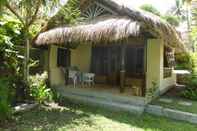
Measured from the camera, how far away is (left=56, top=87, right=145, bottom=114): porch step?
32.0 ft

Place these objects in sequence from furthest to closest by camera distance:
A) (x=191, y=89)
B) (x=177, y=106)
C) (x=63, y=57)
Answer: (x=63, y=57), (x=191, y=89), (x=177, y=106)

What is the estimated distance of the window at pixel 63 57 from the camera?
44.5 ft

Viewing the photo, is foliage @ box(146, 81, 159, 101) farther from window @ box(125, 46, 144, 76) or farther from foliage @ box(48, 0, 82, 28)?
foliage @ box(48, 0, 82, 28)

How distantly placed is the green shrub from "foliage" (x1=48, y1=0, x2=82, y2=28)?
6801 mm

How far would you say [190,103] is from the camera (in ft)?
35.7

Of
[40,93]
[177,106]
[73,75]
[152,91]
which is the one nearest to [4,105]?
[40,93]

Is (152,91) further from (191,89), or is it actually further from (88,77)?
(88,77)

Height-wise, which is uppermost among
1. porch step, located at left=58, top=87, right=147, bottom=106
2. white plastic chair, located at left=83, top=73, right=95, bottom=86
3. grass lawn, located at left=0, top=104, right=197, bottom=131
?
white plastic chair, located at left=83, top=73, right=95, bottom=86

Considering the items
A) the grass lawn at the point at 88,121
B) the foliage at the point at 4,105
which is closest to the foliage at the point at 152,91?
the grass lawn at the point at 88,121

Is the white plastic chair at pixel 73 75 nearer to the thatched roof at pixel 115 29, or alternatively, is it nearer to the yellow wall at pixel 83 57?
the yellow wall at pixel 83 57

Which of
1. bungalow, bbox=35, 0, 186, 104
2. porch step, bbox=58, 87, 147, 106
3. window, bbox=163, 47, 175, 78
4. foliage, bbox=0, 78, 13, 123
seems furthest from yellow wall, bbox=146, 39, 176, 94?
foliage, bbox=0, 78, 13, 123

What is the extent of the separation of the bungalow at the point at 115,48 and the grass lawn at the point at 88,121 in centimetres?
181

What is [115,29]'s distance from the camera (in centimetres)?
987

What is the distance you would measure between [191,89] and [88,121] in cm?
672
